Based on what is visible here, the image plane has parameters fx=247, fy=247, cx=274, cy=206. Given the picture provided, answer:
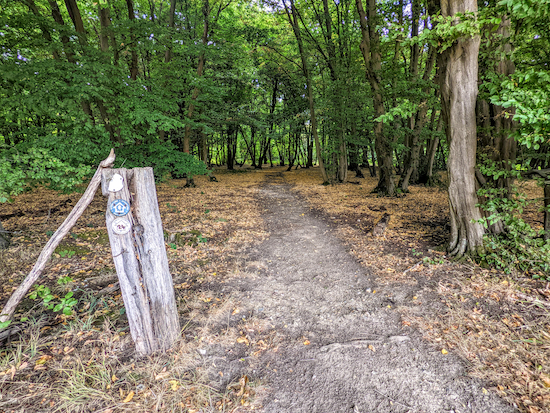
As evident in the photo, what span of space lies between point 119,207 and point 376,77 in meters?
9.86

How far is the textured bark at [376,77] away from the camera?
8.69m

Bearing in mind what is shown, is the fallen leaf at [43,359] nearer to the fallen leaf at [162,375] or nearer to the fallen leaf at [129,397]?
the fallen leaf at [129,397]

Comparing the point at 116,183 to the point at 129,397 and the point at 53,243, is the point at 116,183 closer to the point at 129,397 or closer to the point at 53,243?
the point at 53,243

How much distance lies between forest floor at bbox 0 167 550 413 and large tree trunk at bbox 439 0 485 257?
0.59 metres

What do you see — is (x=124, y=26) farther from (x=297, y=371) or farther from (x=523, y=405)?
(x=523, y=405)

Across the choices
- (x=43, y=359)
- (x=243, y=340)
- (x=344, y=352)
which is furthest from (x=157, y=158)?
(x=344, y=352)

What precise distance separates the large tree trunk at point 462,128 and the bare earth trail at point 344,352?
1.63 m

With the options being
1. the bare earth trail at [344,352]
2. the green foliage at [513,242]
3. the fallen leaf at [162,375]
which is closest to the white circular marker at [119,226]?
the fallen leaf at [162,375]

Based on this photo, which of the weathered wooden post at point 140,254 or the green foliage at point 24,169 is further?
the green foliage at point 24,169

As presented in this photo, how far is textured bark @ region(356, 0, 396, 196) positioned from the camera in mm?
8685

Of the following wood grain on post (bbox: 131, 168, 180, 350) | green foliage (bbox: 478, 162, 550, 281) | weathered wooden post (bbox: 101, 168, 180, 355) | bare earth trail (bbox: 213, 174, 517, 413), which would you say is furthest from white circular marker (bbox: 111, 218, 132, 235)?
green foliage (bbox: 478, 162, 550, 281)

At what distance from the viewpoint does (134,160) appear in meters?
7.01

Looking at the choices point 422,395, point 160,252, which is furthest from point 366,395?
point 160,252

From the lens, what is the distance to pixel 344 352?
2.62 m
